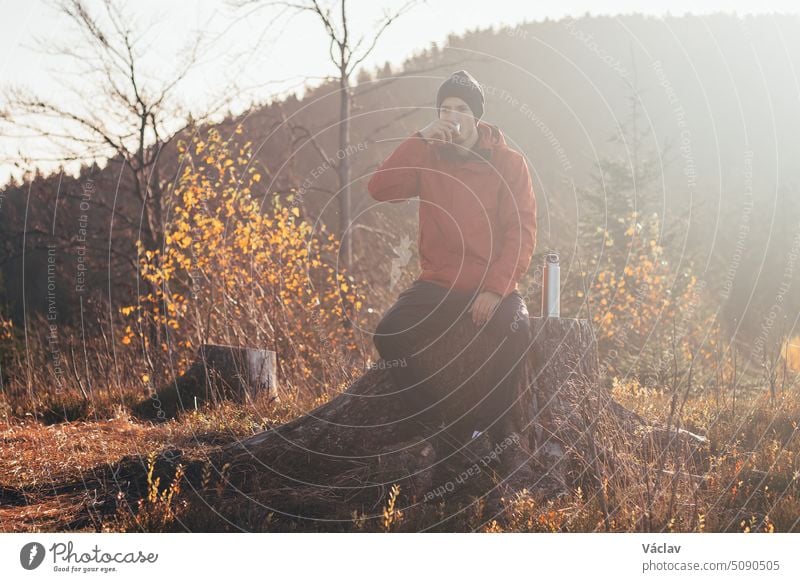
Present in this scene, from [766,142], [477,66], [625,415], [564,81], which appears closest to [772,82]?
[766,142]

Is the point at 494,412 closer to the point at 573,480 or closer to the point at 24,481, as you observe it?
the point at 573,480

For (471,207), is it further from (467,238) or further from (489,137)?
(489,137)

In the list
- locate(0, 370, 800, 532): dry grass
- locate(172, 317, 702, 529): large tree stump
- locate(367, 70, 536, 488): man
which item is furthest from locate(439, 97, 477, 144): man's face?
locate(0, 370, 800, 532): dry grass

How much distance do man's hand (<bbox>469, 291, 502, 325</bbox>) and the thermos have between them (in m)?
0.40

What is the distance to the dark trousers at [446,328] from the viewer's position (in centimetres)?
471

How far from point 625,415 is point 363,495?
6.15 ft

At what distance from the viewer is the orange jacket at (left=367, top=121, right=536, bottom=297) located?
4652mm

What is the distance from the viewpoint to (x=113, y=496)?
15.3 ft

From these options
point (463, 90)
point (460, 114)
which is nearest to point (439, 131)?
point (460, 114)

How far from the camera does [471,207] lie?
4.77 metres

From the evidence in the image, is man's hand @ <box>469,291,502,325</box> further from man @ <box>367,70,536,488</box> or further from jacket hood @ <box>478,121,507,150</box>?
jacket hood @ <box>478,121,507,150</box>

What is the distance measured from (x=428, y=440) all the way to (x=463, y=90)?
2159mm

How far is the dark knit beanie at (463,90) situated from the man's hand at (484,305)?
117cm
